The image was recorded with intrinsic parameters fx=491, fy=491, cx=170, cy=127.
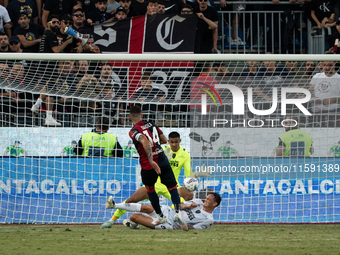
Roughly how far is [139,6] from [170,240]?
675cm

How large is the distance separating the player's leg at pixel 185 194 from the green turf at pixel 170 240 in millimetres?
963

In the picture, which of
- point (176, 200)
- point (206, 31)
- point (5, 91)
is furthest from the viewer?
point (206, 31)

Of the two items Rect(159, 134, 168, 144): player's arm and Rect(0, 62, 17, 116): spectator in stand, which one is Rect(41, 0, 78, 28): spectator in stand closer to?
Rect(0, 62, 17, 116): spectator in stand

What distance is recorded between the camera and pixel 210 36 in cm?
1101

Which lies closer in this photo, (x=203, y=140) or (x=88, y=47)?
(x=203, y=140)

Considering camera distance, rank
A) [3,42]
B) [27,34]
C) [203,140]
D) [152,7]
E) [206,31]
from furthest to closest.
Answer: [206,31] → [152,7] → [27,34] → [3,42] → [203,140]

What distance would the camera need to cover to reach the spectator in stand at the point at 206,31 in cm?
1073

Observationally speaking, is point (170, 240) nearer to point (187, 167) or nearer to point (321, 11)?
point (187, 167)

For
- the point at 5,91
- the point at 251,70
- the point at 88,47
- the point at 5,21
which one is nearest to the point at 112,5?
the point at 88,47

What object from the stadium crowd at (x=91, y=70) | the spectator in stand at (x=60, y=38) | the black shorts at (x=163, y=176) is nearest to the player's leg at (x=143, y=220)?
the black shorts at (x=163, y=176)

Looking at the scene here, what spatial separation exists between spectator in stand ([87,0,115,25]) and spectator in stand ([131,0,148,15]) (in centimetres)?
63

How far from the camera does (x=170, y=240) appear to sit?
603 cm

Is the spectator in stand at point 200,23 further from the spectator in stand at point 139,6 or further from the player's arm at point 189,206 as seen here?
the player's arm at point 189,206

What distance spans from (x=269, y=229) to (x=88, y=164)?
3.27m
